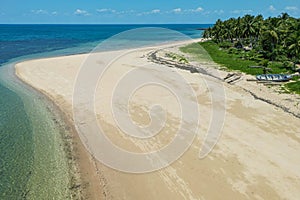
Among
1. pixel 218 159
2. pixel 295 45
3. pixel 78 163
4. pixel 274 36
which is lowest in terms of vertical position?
pixel 78 163

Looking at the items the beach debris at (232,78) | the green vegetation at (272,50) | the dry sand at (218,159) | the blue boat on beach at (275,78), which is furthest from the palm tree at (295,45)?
the dry sand at (218,159)

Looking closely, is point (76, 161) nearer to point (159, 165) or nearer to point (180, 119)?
point (159, 165)

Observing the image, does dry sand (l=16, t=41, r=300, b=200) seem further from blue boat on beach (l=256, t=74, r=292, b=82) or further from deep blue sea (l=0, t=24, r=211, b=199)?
blue boat on beach (l=256, t=74, r=292, b=82)

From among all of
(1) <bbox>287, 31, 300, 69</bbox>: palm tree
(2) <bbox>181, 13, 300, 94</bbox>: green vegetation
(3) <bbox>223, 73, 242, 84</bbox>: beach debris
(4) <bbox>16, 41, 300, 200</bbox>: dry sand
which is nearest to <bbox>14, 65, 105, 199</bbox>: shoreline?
(4) <bbox>16, 41, 300, 200</bbox>: dry sand

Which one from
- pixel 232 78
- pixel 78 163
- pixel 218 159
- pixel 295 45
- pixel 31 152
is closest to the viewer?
pixel 218 159

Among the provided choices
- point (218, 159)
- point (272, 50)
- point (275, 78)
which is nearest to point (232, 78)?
point (275, 78)

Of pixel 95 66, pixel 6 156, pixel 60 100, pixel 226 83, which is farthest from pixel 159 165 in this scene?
pixel 95 66

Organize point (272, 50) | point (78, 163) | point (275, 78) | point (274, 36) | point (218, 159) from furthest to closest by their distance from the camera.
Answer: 1. point (272, 50)
2. point (274, 36)
3. point (275, 78)
4. point (78, 163)
5. point (218, 159)

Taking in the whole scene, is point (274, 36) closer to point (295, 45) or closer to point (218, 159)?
point (295, 45)

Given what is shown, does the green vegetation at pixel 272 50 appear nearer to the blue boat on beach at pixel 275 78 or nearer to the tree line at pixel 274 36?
the tree line at pixel 274 36
